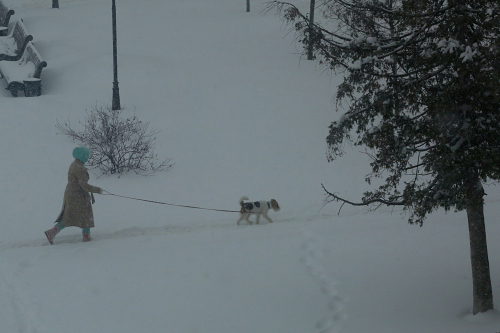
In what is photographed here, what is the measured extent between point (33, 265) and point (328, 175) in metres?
6.96

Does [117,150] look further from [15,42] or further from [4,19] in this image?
[4,19]

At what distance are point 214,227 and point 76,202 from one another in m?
2.57

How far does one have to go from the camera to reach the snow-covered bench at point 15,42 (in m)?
19.2

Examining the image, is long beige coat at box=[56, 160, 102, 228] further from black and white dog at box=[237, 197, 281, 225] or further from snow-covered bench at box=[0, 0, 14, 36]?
snow-covered bench at box=[0, 0, 14, 36]

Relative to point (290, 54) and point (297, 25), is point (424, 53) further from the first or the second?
point (290, 54)

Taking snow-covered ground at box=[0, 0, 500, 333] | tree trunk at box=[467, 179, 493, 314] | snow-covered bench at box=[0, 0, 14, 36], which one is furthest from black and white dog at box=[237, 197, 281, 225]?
snow-covered bench at box=[0, 0, 14, 36]

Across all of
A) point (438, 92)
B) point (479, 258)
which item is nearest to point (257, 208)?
point (479, 258)

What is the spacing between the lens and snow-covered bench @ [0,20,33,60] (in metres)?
19.2

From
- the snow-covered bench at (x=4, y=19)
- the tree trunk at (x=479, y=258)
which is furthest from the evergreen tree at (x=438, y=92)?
the snow-covered bench at (x=4, y=19)

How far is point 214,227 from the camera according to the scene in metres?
10.3

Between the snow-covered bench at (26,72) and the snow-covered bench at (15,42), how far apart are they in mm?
318

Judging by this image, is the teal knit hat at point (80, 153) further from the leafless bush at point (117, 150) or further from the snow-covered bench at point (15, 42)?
the snow-covered bench at point (15, 42)

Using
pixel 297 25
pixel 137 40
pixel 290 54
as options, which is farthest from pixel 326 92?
pixel 297 25

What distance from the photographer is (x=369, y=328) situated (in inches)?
257
